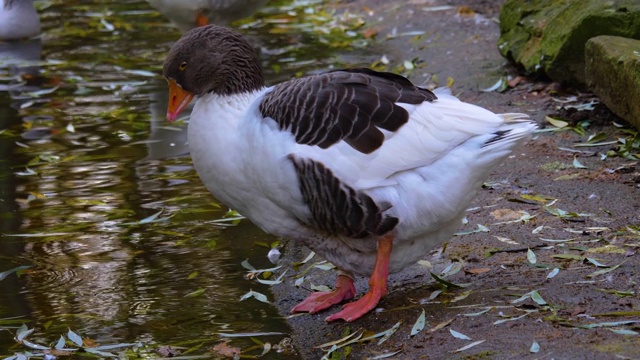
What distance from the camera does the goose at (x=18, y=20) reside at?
1072cm

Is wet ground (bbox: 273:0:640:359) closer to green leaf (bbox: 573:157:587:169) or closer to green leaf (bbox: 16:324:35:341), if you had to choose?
green leaf (bbox: 573:157:587:169)

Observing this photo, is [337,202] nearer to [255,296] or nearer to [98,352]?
[255,296]

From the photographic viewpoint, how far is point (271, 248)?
5.96 meters

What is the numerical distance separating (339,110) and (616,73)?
2672mm

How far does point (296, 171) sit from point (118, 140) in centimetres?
368

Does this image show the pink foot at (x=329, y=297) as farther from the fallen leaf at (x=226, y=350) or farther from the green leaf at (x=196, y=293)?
the green leaf at (x=196, y=293)

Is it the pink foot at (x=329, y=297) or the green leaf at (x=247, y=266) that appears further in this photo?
the green leaf at (x=247, y=266)

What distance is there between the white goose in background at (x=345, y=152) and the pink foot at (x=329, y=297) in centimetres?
20

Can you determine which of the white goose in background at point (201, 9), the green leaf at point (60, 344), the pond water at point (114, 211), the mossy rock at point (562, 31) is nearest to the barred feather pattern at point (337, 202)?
the pond water at point (114, 211)

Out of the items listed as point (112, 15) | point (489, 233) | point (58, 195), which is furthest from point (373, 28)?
point (489, 233)

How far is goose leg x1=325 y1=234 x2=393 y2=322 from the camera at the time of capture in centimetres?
469

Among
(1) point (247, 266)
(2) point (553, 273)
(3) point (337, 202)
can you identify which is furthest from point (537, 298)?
(1) point (247, 266)

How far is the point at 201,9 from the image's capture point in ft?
31.2

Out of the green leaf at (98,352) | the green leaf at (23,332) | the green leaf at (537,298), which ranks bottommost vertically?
the green leaf at (23,332)
